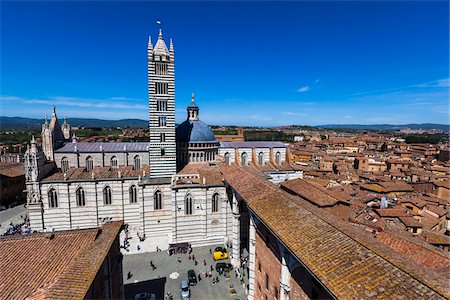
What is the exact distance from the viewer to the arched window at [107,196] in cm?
3189

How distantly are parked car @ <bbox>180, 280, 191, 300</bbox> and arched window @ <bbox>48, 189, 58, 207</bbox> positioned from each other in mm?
20393

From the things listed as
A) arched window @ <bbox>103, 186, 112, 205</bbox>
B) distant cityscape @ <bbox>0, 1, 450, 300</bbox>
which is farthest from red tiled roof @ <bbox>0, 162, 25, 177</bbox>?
arched window @ <bbox>103, 186, 112, 205</bbox>

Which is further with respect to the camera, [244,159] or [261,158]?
[261,158]

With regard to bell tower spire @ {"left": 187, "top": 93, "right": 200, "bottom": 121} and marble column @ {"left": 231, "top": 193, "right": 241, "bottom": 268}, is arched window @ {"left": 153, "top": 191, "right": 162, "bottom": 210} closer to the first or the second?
marble column @ {"left": 231, "top": 193, "right": 241, "bottom": 268}

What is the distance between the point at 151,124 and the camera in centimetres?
3088

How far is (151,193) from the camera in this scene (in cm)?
3097

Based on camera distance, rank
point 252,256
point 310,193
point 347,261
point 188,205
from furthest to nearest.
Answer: point 188,205 → point 310,193 → point 252,256 → point 347,261

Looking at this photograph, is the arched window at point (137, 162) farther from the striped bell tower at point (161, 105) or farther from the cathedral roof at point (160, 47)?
the cathedral roof at point (160, 47)

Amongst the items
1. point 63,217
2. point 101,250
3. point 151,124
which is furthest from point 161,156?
point 101,250

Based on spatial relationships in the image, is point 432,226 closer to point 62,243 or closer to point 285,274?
point 285,274

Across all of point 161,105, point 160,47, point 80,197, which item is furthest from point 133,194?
point 160,47

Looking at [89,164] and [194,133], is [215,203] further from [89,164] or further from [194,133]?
[89,164]

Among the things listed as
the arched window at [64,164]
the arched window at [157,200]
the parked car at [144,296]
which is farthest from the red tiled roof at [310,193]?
the arched window at [64,164]

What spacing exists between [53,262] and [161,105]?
→ 2186 centimetres
